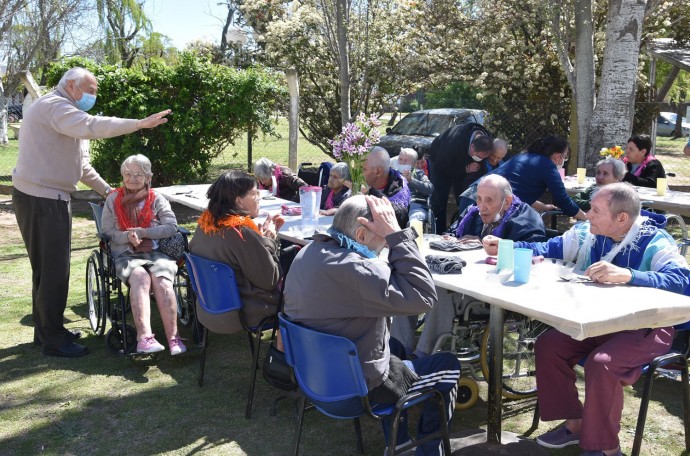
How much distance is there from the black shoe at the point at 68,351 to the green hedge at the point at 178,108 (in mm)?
5872

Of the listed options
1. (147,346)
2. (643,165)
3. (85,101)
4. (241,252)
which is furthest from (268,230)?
(643,165)

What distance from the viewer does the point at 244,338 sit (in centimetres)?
518

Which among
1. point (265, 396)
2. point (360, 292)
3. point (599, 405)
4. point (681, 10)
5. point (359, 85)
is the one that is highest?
point (681, 10)

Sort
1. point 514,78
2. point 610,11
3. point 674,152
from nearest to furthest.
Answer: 1. point 610,11
2. point 514,78
3. point 674,152

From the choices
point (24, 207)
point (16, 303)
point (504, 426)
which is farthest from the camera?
point (16, 303)

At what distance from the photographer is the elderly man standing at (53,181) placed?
4.50 meters

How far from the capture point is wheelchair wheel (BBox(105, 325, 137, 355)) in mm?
4793

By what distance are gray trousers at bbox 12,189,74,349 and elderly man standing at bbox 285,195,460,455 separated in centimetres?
237

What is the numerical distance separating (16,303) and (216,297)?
9.47 ft

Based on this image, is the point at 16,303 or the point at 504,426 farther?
the point at 16,303

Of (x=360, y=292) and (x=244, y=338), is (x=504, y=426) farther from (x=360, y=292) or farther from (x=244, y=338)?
(x=244, y=338)

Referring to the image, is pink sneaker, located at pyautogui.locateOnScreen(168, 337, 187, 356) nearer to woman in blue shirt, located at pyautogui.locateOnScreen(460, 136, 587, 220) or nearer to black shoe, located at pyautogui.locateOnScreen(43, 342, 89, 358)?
Answer: black shoe, located at pyautogui.locateOnScreen(43, 342, 89, 358)

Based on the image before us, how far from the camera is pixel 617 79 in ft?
29.3

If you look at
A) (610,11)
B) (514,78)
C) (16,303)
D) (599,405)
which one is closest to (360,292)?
(599,405)
